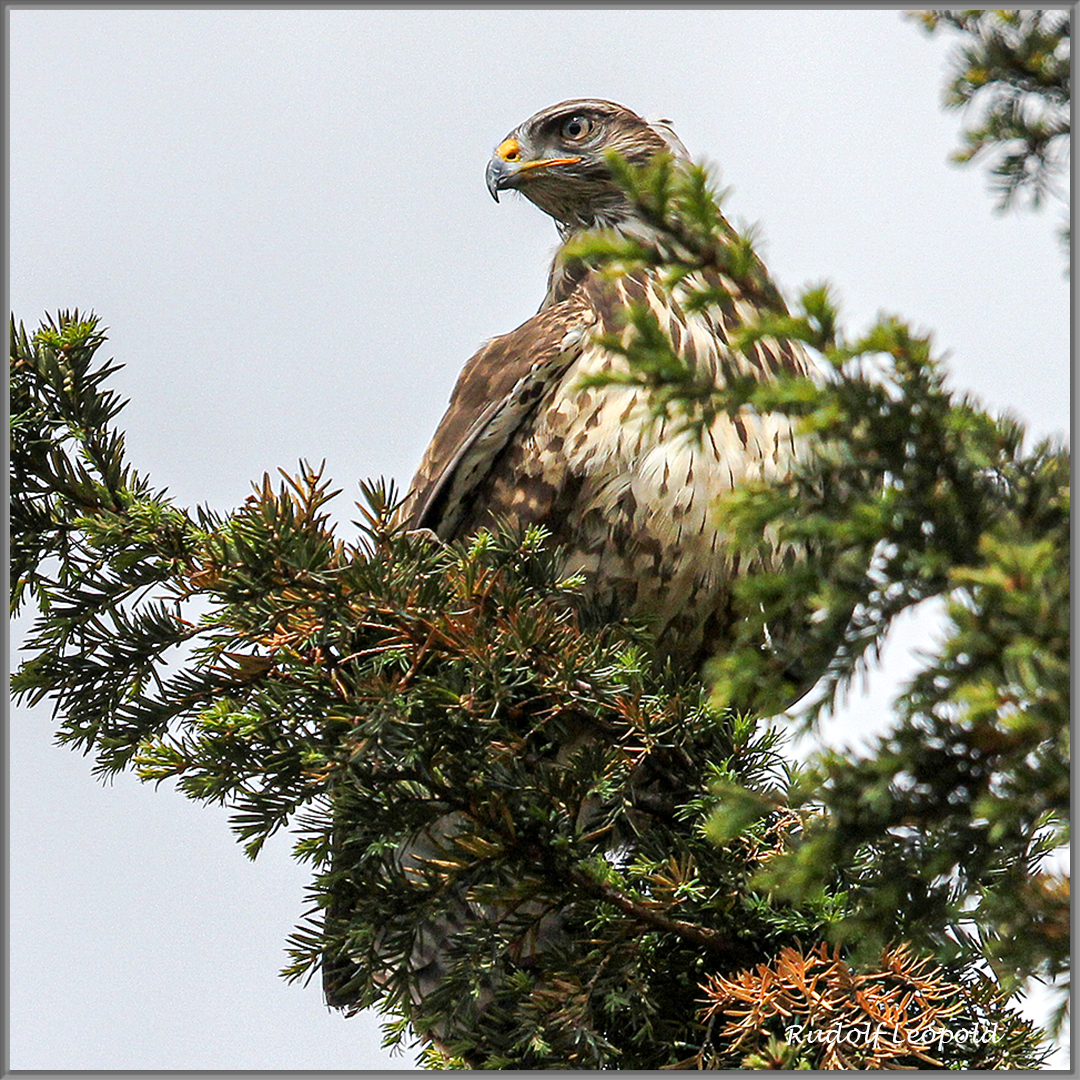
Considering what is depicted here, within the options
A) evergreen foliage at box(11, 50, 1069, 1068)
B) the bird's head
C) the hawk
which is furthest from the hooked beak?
evergreen foliage at box(11, 50, 1069, 1068)

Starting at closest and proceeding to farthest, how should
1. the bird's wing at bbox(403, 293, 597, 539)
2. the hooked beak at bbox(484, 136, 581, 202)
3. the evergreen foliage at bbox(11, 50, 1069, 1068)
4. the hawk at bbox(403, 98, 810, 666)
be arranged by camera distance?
1. the evergreen foliage at bbox(11, 50, 1069, 1068)
2. the hawk at bbox(403, 98, 810, 666)
3. the bird's wing at bbox(403, 293, 597, 539)
4. the hooked beak at bbox(484, 136, 581, 202)

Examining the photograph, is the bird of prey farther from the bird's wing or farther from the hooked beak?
the hooked beak

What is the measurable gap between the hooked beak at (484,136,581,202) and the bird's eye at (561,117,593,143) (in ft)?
0.31

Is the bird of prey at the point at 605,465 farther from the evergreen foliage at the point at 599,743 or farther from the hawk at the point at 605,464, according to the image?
the evergreen foliage at the point at 599,743

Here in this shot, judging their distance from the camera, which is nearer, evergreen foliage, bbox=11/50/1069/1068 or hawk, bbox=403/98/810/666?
evergreen foliage, bbox=11/50/1069/1068

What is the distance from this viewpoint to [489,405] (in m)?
3.23

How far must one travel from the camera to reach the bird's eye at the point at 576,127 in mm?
3750

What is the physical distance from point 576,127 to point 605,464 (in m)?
1.20

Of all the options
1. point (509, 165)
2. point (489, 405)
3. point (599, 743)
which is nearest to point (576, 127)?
point (509, 165)

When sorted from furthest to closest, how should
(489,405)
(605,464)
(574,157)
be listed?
(574,157), (489,405), (605,464)

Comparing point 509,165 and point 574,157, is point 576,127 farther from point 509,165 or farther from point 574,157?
point 509,165

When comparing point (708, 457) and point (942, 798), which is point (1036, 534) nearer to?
point (942, 798)

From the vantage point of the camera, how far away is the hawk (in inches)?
121

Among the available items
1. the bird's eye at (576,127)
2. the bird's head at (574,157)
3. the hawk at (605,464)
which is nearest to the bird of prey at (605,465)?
the hawk at (605,464)
